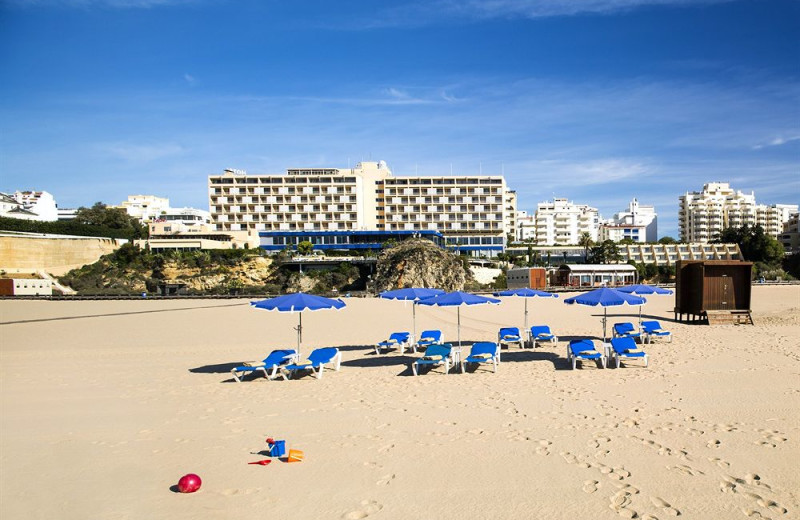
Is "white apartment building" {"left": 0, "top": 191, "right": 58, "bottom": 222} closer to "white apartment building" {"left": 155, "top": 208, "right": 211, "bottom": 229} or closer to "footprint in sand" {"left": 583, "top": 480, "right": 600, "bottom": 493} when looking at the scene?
"white apartment building" {"left": 155, "top": 208, "right": 211, "bottom": 229}

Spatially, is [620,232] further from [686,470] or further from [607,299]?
[686,470]

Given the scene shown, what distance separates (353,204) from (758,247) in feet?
205

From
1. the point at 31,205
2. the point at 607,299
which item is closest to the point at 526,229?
the point at 31,205

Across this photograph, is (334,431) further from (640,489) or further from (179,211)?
(179,211)

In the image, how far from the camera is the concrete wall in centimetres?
5875

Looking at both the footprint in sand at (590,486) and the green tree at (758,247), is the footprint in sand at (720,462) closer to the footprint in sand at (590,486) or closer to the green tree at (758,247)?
the footprint in sand at (590,486)

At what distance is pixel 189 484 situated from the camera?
5551 mm

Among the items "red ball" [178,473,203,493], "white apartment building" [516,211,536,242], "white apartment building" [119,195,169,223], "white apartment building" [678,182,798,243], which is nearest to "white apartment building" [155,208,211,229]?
"white apartment building" [119,195,169,223]

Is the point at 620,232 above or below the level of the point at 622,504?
above

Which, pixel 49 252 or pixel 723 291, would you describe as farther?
pixel 49 252

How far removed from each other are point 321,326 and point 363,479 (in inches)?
647

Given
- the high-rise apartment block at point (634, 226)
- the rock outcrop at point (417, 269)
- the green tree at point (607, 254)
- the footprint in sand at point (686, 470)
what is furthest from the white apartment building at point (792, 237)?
the footprint in sand at point (686, 470)

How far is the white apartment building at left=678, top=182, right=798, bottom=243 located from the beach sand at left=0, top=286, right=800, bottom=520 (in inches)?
5220

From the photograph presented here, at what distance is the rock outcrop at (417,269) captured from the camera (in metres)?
52.6
